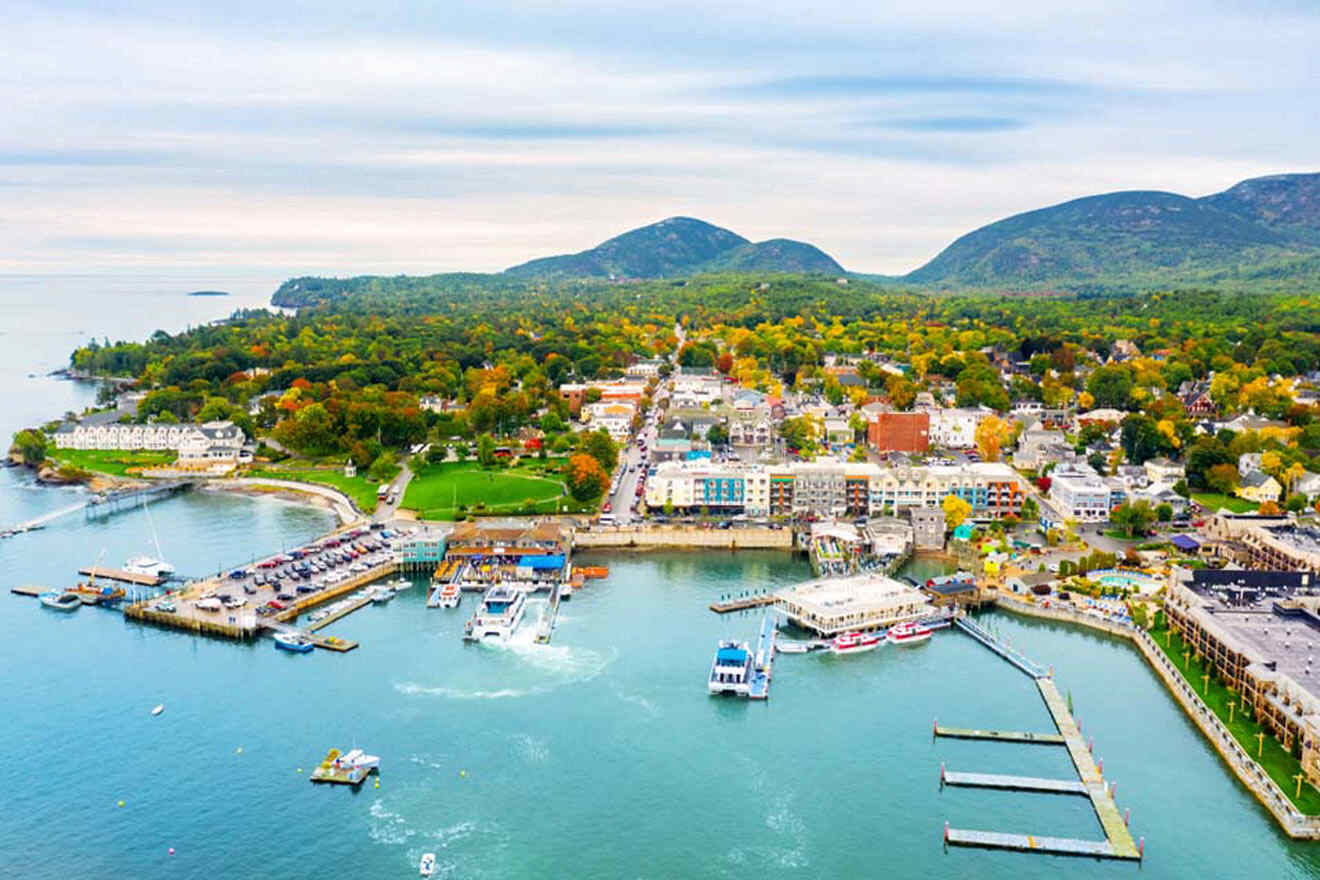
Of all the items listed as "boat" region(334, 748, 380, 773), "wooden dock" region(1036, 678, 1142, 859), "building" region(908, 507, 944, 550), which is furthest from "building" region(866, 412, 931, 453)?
"boat" region(334, 748, 380, 773)

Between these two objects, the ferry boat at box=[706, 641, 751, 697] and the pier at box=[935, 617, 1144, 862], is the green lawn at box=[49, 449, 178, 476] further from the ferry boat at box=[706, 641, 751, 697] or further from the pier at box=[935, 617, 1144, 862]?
the pier at box=[935, 617, 1144, 862]

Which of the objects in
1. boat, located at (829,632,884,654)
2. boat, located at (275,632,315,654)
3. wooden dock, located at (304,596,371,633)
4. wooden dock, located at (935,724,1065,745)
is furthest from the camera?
wooden dock, located at (304,596,371,633)

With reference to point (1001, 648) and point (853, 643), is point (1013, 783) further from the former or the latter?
point (853, 643)

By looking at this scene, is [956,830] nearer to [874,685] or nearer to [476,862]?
[874,685]

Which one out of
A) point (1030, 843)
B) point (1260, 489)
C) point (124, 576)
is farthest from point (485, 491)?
point (1260, 489)

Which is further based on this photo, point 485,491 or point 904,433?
point 904,433

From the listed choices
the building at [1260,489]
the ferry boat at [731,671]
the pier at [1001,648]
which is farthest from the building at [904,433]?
the ferry boat at [731,671]

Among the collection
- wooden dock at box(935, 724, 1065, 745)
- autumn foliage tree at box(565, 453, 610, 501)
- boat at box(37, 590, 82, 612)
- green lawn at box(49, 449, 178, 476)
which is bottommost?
wooden dock at box(935, 724, 1065, 745)
